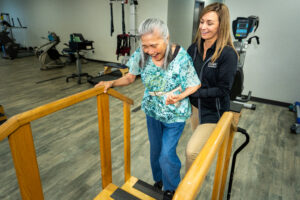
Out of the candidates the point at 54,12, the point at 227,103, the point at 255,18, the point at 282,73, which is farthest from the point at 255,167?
the point at 54,12

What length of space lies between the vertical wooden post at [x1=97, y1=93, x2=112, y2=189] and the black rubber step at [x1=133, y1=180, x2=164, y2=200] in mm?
287

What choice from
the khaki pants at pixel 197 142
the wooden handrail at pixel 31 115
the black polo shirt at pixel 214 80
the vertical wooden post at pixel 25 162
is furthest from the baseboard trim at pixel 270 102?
the vertical wooden post at pixel 25 162

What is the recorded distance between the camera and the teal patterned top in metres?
1.32

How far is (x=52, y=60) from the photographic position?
6.88m

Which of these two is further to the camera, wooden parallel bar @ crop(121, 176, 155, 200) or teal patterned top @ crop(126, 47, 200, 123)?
wooden parallel bar @ crop(121, 176, 155, 200)

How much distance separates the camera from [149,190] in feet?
5.88

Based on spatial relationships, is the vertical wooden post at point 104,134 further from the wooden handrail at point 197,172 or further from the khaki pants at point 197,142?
the wooden handrail at point 197,172

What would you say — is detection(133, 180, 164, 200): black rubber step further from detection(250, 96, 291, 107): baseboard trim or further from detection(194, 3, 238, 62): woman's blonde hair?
detection(250, 96, 291, 107): baseboard trim

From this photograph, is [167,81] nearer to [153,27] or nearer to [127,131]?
[153,27]

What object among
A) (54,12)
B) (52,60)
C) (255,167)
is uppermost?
(54,12)

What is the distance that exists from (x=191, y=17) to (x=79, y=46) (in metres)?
4.21

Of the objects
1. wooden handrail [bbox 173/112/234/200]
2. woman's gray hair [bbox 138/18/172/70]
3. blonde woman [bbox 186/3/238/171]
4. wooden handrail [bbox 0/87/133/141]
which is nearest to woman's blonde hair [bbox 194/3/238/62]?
blonde woman [bbox 186/3/238/171]

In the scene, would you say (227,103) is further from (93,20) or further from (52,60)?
(93,20)

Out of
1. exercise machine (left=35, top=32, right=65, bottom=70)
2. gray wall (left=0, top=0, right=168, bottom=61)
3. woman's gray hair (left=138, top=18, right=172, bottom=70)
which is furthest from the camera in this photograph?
gray wall (left=0, top=0, right=168, bottom=61)
